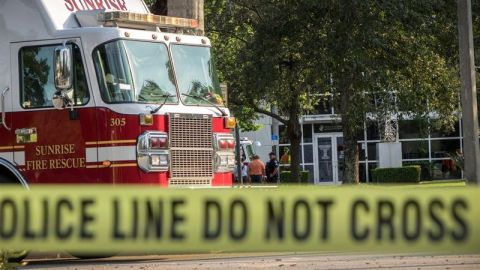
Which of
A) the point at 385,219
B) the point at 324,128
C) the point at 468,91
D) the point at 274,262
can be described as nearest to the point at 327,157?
the point at 324,128

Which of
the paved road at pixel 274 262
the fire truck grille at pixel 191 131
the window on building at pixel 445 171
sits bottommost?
the paved road at pixel 274 262

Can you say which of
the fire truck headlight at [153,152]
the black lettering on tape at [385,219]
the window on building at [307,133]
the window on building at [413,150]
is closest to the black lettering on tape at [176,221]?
the black lettering on tape at [385,219]

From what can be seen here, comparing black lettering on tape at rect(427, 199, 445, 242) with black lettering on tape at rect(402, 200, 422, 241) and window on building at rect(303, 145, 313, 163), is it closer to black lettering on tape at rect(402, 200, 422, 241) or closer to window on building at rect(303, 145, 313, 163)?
black lettering on tape at rect(402, 200, 422, 241)

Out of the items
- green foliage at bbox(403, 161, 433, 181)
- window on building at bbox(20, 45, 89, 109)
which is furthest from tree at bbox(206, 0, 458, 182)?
green foliage at bbox(403, 161, 433, 181)

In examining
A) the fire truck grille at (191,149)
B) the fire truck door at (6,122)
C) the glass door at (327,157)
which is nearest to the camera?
the fire truck door at (6,122)

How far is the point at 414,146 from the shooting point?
48.9m

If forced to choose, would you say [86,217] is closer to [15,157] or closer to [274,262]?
[274,262]

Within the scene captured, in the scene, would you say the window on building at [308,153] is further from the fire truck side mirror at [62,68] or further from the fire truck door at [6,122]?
the fire truck side mirror at [62,68]

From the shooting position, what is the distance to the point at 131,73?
12.1 metres

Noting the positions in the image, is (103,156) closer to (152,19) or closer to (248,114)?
(152,19)

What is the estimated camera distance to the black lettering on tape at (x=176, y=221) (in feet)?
25.9

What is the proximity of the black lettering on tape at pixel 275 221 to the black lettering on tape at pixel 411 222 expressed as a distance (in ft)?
3.07

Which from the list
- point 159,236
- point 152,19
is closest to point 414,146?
point 152,19

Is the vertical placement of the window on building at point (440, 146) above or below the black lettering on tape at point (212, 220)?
above
